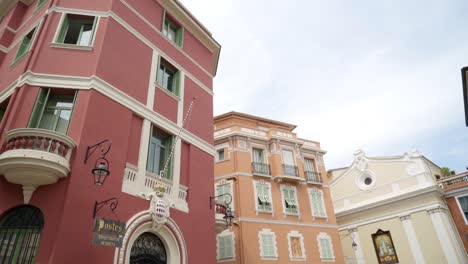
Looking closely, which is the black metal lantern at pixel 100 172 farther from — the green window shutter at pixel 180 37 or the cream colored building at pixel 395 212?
the cream colored building at pixel 395 212

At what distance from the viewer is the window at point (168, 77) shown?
12961mm

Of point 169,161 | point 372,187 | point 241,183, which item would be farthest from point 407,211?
point 169,161

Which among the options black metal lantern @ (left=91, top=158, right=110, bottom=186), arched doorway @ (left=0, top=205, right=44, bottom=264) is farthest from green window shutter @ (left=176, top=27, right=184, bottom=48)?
arched doorway @ (left=0, top=205, right=44, bottom=264)

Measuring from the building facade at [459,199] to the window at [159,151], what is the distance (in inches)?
997

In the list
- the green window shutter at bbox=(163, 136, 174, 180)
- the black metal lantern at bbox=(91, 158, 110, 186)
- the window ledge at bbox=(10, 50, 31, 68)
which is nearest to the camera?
the black metal lantern at bbox=(91, 158, 110, 186)

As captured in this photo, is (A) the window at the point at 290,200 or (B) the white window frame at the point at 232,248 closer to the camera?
(B) the white window frame at the point at 232,248

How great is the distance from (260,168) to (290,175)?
249 centimetres

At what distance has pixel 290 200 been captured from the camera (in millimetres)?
23344

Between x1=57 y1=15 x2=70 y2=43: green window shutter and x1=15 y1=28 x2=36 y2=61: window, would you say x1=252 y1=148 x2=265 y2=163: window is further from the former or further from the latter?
x1=15 y1=28 x2=36 y2=61: window

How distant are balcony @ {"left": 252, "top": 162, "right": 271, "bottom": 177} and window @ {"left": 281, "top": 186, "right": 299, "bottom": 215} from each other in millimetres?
1706

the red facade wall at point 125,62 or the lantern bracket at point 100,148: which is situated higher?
the red facade wall at point 125,62

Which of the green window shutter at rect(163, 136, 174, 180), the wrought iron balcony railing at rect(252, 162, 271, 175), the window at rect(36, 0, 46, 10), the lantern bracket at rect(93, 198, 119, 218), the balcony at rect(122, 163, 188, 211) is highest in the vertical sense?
the window at rect(36, 0, 46, 10)

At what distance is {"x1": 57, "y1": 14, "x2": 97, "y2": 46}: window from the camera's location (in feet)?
35.3

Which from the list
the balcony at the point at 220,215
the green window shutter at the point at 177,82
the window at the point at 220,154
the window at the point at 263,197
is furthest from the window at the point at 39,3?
the window at the point at 263,197
